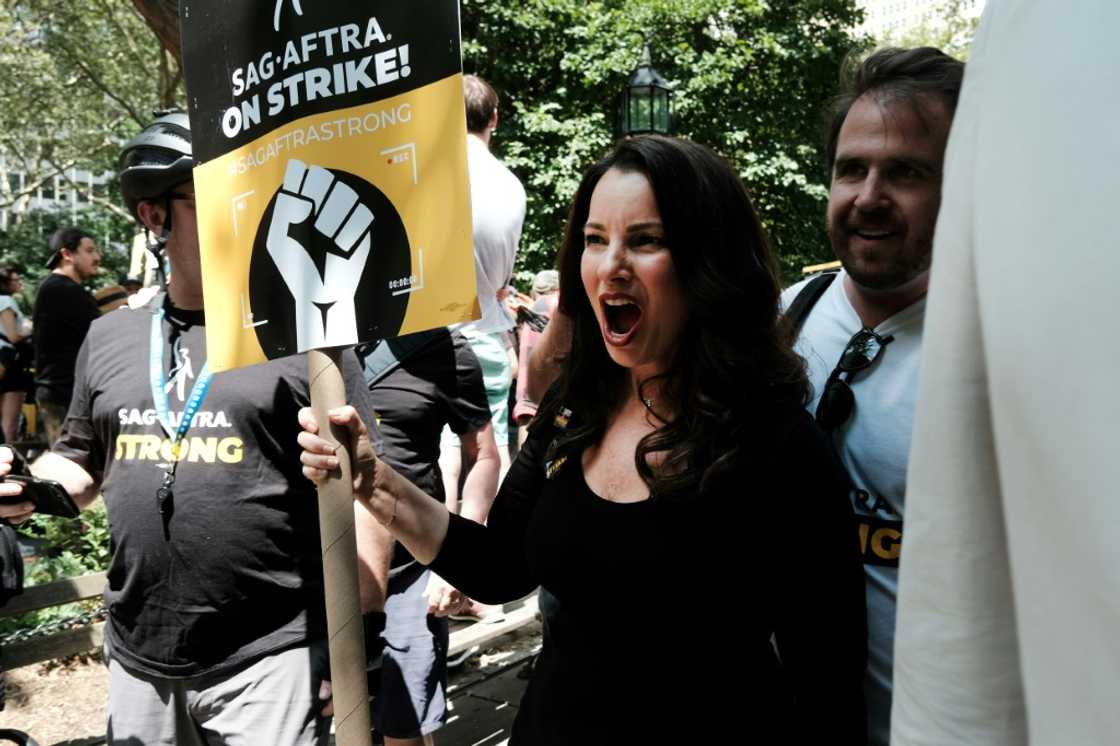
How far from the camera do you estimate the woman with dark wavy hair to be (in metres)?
1.62

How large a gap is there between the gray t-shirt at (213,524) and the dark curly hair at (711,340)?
0.78m

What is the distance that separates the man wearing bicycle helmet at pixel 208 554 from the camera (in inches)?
90.0

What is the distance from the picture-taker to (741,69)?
1669 cm

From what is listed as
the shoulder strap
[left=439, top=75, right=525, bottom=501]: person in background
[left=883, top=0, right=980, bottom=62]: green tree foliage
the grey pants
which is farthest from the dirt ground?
[left=883, top=0, right=980, bottom=62]: green tree foliage

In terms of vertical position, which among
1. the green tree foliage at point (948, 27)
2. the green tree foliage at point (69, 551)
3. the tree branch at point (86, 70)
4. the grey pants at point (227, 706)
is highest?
the green tree foliage at point (948, 27)

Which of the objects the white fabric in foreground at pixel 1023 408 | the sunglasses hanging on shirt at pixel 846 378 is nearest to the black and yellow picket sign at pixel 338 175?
the sunglasses hanging on shirt at pixel 846 378

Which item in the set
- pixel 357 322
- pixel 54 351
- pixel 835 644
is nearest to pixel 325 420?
pixel 357 322

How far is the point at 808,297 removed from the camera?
7.43ft

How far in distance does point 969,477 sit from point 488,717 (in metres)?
4.47

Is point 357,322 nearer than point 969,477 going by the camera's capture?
No

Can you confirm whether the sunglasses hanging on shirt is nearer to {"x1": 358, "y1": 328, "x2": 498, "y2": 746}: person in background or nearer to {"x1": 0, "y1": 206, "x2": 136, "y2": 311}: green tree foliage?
{"x1": 358, "y1": 328, "x2": 498, "y2": 746}: person in background

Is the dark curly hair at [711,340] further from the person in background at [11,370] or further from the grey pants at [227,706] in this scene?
the person in background at [11,370]

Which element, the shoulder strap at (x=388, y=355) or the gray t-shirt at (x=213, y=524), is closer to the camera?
the gray t-shirt at (x=213, y=524)

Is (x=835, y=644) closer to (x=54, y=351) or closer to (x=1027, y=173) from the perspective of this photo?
(x=1027, y=173)
